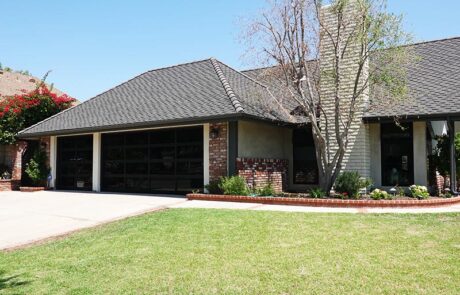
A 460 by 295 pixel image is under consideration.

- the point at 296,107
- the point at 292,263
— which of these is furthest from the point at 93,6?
the point at 292,263

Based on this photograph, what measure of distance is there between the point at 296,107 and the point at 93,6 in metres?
8.90

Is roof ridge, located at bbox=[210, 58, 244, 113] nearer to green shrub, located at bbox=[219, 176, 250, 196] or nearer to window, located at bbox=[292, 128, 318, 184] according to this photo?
green shrub, located at bbox=[219, 176, 250, 196]

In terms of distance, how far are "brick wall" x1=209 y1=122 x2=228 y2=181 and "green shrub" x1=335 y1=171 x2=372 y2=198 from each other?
13.2ft

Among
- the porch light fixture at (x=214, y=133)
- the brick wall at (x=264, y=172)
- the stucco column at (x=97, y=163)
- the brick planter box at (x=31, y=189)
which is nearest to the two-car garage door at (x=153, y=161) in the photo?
the stucco column at (x=97, y=163)

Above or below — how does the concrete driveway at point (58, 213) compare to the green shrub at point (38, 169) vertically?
below

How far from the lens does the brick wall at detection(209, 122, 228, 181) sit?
14.3 meters

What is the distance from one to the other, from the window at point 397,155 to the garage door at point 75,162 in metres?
13.0

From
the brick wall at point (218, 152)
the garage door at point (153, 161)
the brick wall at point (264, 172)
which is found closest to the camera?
the brick wall at point (218, 152)

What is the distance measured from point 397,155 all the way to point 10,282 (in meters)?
13.0

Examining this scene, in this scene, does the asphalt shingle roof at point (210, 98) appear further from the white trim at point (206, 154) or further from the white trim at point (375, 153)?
the white trim at point (375, 153)

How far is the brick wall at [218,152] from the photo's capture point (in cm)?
1429

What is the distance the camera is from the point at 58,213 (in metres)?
11.6

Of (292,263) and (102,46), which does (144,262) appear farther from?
(102,46)

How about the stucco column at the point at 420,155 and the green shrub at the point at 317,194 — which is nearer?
the green shrub at the point at 317,194
